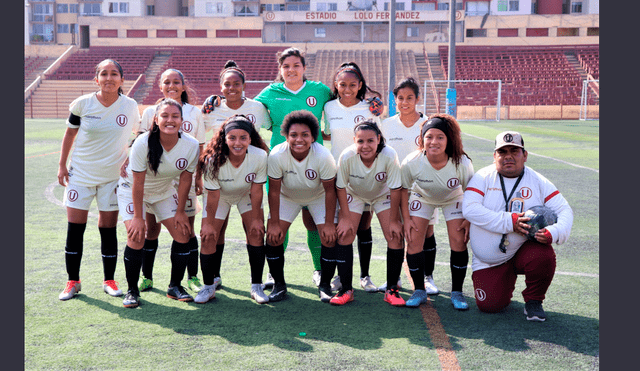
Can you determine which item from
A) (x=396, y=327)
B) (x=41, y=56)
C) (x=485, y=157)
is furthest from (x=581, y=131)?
(x=41, y=56)

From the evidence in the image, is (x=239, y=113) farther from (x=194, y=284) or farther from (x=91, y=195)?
(x=194, y=284)

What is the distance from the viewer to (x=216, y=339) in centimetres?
366

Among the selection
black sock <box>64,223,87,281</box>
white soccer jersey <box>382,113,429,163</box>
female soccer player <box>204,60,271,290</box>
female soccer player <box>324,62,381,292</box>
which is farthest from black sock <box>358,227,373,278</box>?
black sock <box>64,223,87,281</box>

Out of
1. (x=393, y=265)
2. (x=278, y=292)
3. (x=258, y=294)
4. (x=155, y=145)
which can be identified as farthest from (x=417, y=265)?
(x=155, y=145)

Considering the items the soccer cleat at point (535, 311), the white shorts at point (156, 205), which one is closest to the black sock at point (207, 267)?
the white shorts at point (156, 205)

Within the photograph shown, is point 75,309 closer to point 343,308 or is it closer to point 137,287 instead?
point 137,287

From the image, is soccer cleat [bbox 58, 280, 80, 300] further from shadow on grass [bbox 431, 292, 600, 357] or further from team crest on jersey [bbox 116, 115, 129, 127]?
shadow on grass [bbox 431, 292, 600, 357]

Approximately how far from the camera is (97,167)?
15.0 feet

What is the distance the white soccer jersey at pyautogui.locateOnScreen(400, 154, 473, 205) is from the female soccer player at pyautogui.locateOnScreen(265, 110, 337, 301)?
1.89 feet

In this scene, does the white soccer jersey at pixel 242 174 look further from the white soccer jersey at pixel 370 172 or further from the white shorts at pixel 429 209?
the white shorts at pixel 429 209

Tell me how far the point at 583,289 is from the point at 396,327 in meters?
1.81

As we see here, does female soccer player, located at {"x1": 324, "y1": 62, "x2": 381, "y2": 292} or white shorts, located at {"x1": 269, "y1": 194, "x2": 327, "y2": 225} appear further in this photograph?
female soccer player, located at {"x1": 324, "y1": 62, "x2": 381, "y2": 292}

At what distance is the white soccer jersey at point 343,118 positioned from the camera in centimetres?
488

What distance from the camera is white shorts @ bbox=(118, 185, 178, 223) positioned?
4.40 metres
